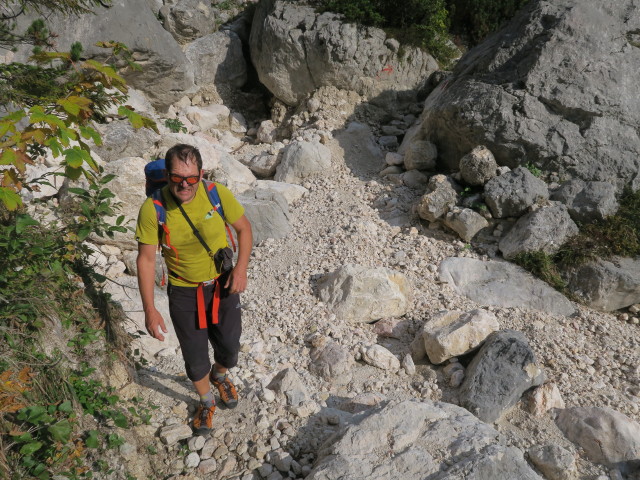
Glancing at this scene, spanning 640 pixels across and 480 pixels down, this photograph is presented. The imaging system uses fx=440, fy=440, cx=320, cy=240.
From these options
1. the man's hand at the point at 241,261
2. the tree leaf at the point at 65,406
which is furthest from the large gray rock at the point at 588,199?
the tree leaf at the point at 65,406

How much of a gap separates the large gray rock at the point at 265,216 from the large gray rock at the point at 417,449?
144 inches

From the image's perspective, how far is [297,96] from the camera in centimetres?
1006

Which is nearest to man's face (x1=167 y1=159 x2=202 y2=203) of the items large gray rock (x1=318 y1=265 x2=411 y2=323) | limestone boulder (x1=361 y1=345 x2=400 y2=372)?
limestone boulder (x1=361 y1=345 x2=400 y2=372)

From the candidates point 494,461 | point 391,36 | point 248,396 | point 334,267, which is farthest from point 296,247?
point 391,36

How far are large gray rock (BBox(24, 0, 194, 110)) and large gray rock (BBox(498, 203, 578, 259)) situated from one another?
724 cm

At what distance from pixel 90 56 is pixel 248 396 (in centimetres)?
689

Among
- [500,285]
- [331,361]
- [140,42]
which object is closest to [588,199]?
[500,285]

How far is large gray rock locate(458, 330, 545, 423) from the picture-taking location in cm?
383

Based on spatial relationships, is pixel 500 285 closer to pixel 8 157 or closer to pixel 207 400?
pixel 207 400

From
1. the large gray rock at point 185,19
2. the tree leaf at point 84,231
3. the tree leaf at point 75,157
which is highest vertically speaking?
the large gray rock at point 185,19

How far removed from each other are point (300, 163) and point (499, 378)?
5047 millimetres

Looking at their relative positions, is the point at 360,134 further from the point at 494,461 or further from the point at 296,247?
the point at 494,461

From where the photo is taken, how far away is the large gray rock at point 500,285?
5281 mm

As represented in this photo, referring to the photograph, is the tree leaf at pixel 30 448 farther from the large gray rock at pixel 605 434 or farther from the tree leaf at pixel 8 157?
the large gray rock at pixel 605 434
